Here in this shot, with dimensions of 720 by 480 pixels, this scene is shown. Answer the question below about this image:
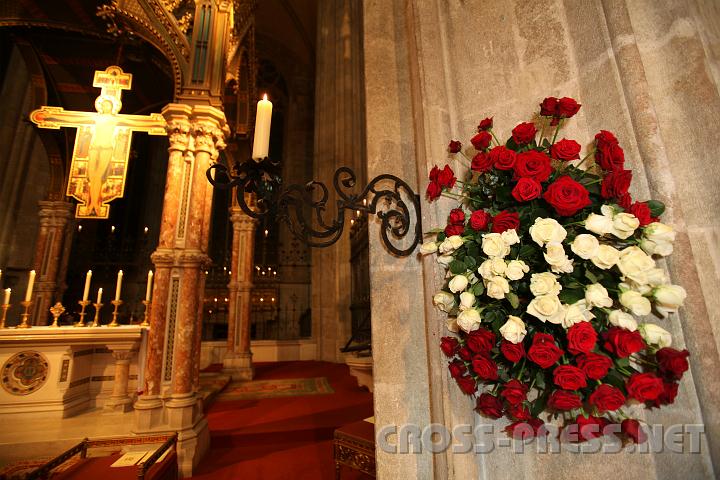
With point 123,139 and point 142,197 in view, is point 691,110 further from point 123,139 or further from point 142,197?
point 142,197

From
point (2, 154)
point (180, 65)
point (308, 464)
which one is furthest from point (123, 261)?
point (308, 464)

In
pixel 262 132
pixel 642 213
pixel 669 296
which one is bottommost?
pixel 669 296

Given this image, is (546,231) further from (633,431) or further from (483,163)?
(633,431)

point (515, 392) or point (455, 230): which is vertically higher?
point (455, 230)

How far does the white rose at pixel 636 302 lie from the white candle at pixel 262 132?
124 centimetres

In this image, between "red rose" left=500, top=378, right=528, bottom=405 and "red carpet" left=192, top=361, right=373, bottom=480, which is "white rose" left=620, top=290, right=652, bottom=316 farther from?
"red carpet" left=192, top=361, right=373, bottom=480

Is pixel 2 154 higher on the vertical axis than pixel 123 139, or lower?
higher

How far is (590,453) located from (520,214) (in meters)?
0.82

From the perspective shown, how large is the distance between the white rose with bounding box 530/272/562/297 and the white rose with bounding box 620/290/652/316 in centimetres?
Answer: 15

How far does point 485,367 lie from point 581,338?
28 centimetres

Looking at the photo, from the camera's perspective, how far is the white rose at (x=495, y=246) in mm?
1029

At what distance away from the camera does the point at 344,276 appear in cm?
763

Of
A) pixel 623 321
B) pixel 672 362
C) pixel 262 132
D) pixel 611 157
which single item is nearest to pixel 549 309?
pixel 623 321

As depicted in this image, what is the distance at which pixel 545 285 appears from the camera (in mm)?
943
